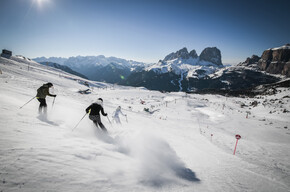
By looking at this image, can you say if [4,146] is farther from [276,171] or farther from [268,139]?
[268,139]

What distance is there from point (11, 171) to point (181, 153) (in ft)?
24.6

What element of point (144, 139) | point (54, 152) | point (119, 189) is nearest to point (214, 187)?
point (119, 189)

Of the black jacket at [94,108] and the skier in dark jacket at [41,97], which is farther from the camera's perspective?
the skier in dark jacket at [41,97]

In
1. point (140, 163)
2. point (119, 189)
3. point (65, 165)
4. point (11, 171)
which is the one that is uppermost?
point (11, 171)

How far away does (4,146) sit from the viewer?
353 centimetres

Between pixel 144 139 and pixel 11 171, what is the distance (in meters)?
5.96

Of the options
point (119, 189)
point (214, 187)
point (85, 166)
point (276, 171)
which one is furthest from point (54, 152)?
point (276, 171)

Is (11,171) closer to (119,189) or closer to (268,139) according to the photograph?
(119,189)

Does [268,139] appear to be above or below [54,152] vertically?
below

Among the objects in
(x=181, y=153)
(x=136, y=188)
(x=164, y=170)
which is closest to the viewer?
(x=136, y=188)

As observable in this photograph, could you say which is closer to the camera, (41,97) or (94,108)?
(94,108)

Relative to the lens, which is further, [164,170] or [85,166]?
[164,170]

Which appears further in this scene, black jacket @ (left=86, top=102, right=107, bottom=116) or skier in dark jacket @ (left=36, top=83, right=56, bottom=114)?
skier in dark jacket @ (left=36, top=83, right=56, bottom=114)

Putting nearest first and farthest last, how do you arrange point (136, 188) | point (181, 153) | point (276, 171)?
1. point (136, 188)
2. point (276, 171)
3. point (181, 153)
